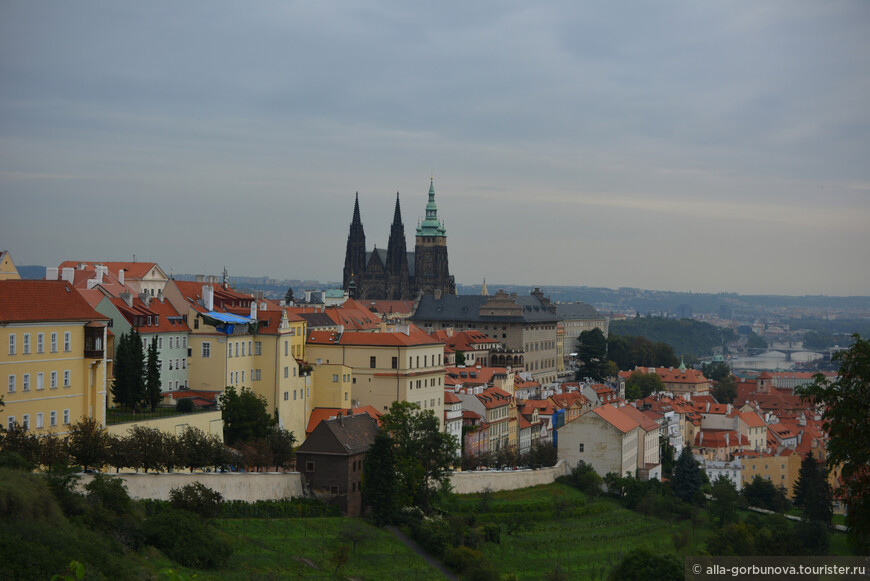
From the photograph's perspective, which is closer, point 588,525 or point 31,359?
point 31,359

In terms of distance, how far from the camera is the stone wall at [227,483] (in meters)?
46.7

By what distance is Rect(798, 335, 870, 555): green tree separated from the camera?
27391 millimetres

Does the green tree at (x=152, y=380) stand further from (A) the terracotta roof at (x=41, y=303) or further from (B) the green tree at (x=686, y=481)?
(B) the green tree at (x=686, y=481)

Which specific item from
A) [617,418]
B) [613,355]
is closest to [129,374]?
[617,418]

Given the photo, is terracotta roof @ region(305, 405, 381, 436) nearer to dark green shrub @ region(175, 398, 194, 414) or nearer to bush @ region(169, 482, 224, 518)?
dark green shrub @ region(175, 398, 194, 414)

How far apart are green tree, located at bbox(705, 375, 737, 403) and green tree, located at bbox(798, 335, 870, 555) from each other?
121 metres

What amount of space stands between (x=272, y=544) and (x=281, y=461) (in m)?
9.36

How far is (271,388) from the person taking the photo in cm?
6438

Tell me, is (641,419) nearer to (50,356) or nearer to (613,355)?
(50,356)

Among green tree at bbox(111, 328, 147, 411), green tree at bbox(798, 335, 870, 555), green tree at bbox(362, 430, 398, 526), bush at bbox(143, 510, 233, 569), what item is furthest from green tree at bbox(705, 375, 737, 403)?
green tree at bbox(798, 335, 870, 555)

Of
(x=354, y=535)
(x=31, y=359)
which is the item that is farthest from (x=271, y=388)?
(x=31, y=359)

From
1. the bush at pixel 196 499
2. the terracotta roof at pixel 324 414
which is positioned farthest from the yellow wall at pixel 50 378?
the terracotta roof at pixel 324 414

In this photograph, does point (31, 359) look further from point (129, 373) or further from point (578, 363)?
point (578, 363)

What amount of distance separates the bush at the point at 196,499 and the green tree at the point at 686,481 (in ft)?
157
